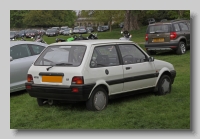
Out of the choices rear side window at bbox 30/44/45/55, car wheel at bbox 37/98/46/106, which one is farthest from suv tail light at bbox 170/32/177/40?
car wheel at bbox 37/98/46/106

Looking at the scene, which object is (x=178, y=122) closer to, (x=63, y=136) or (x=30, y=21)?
(x=63, y=136)

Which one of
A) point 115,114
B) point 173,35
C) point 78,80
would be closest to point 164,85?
point 115,114

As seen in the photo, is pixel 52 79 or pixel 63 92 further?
pixel 52 79

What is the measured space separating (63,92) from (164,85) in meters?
2.85

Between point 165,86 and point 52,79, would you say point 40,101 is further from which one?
point 165,86

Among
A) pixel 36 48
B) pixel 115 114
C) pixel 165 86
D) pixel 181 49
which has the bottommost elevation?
pixel 115 114

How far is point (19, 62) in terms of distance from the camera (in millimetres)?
9281

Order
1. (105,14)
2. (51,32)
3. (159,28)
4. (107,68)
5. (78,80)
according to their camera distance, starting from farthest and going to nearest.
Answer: (159,28) < (51,32) < (105,14) < (107,68) < (78,80)

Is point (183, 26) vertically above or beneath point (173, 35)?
above

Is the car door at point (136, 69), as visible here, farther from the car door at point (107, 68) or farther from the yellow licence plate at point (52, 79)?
the yellow licence plate at point (52, 79)

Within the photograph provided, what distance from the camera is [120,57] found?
7.82m

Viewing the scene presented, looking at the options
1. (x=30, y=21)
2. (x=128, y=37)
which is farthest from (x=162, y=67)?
(x=128, y=37)

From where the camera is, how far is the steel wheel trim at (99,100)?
7.29m

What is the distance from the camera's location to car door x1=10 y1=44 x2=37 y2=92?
9102 millimetres
